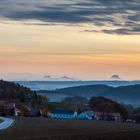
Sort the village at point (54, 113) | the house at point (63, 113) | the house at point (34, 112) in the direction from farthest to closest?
1. the house at point (63, 113)
2. the house at point (34, 112)
3. the village at point (54, 113)

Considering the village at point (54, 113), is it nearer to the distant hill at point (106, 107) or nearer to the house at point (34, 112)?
the house at point (34, 112)

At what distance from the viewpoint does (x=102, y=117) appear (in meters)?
117

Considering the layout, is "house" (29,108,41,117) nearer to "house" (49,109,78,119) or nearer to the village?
the village

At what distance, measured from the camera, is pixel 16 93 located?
159375mm

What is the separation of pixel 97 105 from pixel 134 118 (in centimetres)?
2584

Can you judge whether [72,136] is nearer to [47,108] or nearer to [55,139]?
[55,139]

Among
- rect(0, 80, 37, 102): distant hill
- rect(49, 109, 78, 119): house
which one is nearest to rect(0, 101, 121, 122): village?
rect(49, 109, 78, 119): house

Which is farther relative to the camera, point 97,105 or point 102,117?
point 97,105

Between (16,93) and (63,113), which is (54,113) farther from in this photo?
(16,93)

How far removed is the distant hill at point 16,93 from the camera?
150337mm

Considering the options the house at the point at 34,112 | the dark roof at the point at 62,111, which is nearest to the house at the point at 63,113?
the dark roof at the point at 62,111

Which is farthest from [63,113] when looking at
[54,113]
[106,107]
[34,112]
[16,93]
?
[16,93]

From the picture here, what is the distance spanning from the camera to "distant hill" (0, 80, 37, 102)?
150m

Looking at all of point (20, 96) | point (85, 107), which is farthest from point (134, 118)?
point (20, 96)
